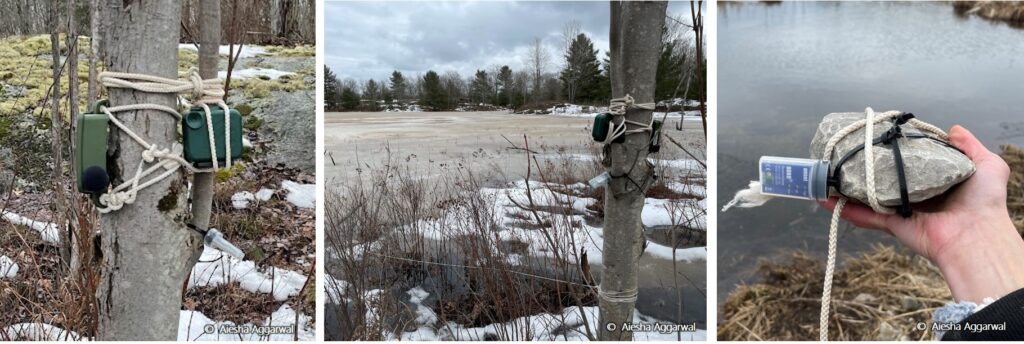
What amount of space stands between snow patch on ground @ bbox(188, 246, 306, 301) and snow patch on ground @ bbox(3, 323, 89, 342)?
1.59ft

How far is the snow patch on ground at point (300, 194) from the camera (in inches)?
121

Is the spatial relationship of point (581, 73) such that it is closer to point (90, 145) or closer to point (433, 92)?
point (433, 92)

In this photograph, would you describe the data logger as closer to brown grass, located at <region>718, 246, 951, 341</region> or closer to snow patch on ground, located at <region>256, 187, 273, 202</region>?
brown grass, located at <region>718, 246, 951, 341</region>

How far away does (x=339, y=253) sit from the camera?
91.0 inches

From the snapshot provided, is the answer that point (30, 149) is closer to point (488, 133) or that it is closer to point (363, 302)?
point (363, 302)

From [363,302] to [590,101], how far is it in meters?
1.94

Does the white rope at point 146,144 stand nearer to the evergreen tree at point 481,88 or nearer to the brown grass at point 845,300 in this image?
the evergreen tree at point 481,88

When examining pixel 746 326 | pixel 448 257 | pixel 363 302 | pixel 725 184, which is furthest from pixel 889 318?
pixel 363 302

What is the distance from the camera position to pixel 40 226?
2.57 m

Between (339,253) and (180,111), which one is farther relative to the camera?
(339,253)

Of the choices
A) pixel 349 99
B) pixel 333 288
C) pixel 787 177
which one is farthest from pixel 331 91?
pixel 787 177

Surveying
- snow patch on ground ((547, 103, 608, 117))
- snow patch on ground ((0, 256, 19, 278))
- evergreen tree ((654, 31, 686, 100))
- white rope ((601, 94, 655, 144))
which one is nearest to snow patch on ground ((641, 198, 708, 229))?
evergreen tree ((654, 31, 686, 100))

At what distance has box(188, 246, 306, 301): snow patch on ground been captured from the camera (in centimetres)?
249

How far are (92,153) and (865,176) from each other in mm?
1689
